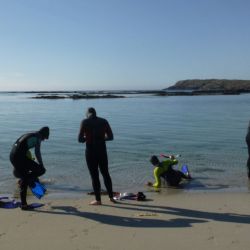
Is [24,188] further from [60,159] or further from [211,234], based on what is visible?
[60,159]

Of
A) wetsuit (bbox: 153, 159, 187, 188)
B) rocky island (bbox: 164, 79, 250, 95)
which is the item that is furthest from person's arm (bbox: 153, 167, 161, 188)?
rocky island (bbox: 164, 79, 250, 95)

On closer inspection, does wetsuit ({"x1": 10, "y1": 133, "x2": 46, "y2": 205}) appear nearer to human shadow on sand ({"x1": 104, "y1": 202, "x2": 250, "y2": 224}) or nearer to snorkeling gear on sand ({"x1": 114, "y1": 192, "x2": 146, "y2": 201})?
human shadow on sand ({"x1": 104, "y1": 202, "x2": 250, "y2": 224})

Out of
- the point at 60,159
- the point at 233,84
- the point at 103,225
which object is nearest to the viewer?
the point at 103,225

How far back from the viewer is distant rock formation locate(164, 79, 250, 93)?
411ft

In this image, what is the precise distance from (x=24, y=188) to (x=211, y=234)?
3.52m

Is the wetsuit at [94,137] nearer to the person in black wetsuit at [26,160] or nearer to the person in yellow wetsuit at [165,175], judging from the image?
the person in black wetsuit at [26,160]

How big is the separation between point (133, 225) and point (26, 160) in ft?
7.85

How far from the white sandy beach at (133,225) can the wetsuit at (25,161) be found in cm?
56

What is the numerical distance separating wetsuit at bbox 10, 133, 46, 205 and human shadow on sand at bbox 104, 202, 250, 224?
155 centimetres

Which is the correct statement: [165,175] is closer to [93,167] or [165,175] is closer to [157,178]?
[157,178]

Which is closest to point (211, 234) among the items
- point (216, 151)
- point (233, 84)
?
point (216, 151)

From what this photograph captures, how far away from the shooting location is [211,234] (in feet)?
20.2

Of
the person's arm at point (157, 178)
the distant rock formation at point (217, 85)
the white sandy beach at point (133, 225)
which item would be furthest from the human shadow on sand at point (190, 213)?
the distant rock formation at point (217, 85)

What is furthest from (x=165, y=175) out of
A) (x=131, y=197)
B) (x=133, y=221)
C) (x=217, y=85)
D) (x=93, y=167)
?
(x=217, y=85)
